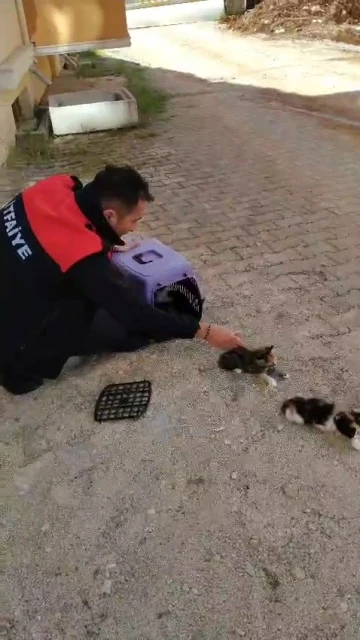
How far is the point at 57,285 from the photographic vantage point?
9.46ft

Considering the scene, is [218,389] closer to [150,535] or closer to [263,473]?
[263,473]

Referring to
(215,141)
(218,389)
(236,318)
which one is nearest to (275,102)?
(215,141)

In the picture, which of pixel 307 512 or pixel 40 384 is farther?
pixel 40 384

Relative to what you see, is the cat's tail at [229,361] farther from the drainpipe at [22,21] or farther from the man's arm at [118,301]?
the drainpipe at [22,21]

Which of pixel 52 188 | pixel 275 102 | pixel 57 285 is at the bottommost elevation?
pixel 275 102

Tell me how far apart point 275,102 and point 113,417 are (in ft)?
24.1

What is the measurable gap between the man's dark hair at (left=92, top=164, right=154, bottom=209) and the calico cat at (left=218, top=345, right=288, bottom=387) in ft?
3.46

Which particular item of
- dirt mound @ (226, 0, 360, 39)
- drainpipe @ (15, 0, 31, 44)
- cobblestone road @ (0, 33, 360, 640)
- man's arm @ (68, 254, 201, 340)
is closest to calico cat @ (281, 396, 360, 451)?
cobblestone road @ (0, 33, 360, 640)

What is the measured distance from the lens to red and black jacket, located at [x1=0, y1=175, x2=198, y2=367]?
269 cm

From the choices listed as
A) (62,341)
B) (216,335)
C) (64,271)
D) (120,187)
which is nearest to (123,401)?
(62,341)

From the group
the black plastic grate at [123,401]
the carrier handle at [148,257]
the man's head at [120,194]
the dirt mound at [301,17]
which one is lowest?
the dirt mound at [301,17]

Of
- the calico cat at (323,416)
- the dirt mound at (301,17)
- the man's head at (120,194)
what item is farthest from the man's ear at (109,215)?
the dirt mound at (301,17)

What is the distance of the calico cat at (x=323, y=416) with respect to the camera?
2.88 metres

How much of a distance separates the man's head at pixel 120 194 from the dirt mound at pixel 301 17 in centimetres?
1389
